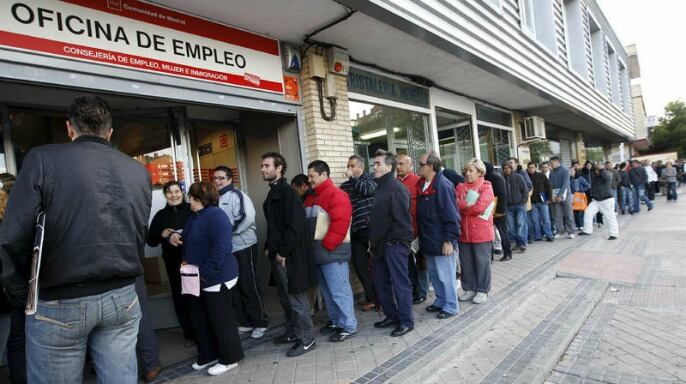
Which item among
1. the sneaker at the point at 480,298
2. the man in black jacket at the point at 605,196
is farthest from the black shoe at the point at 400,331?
the man in black jacket at the point at 605,196

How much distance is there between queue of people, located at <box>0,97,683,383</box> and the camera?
5.72 ft

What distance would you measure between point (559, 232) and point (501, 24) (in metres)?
5.05

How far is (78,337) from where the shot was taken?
177cm

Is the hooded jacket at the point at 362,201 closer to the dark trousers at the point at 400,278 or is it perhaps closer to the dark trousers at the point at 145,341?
the dark trousers at the point at 400,278

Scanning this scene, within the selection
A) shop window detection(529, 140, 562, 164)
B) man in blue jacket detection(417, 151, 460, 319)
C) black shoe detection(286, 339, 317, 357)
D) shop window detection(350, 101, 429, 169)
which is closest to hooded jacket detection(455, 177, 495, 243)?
man in blue jacket detection(417, 151, 460, 319)

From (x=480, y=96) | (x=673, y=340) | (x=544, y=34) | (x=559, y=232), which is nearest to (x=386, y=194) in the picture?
(x=673, y=340)

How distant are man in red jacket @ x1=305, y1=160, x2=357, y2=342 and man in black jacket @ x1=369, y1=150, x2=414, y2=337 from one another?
32 centimetres

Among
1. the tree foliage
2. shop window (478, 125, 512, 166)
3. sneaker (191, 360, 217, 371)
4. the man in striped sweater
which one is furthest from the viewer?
the tree foliage

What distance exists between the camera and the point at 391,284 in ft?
13.3

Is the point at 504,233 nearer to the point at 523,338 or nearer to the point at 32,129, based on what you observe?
the point at 523,338

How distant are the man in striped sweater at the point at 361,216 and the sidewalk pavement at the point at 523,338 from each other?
0.40 meters

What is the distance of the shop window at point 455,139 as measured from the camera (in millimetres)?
8750

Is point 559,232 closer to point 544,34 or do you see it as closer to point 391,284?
point 544,34

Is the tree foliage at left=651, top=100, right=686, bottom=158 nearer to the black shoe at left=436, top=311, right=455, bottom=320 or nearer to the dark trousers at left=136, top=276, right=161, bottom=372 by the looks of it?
the black shoe at left=436, top=311, right=455, bottom=320
